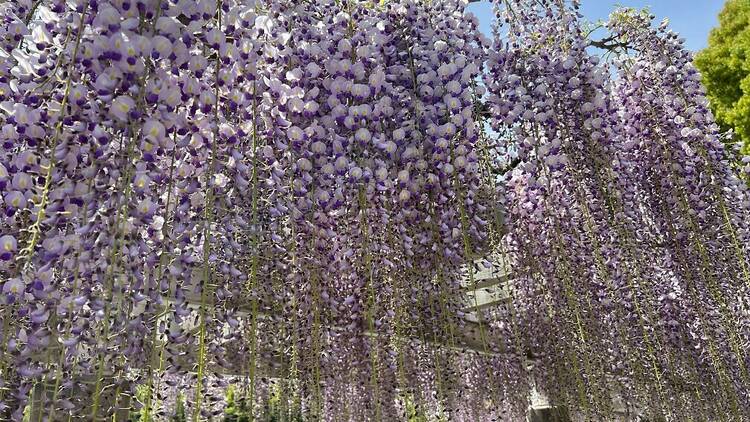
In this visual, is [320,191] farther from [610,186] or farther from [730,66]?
[730,66]

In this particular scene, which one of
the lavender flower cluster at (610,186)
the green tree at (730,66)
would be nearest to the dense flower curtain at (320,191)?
the lavender flower cluster at (610,186)

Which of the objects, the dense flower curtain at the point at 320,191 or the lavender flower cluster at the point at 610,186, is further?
the lavender flower cluster at the point at 610,186

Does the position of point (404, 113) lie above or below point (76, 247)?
above

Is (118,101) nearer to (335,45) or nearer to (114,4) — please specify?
(114,4)

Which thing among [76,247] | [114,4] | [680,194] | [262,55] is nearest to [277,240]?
[262,55]

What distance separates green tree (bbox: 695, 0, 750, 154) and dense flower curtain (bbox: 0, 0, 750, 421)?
18.6ft

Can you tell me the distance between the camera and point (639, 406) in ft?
18.4

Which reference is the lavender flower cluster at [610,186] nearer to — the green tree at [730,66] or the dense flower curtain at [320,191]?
the dense flower curtain at [320,191]

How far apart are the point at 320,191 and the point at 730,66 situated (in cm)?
995

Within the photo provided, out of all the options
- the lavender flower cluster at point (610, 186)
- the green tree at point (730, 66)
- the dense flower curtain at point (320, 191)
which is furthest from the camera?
the green tree at point (730, 66)

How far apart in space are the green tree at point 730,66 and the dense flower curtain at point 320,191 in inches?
223

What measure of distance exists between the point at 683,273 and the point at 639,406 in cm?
199

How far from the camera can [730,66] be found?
9969mm

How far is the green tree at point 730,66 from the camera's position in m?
9.62
